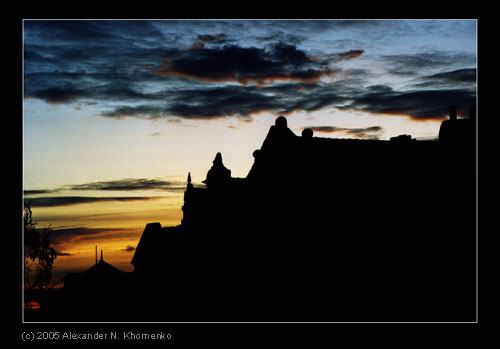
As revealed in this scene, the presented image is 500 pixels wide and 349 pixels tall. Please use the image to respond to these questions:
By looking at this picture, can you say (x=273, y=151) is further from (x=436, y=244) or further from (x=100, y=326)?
(x=100, y=326)

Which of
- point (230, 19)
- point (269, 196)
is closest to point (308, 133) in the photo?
point (269, 196)

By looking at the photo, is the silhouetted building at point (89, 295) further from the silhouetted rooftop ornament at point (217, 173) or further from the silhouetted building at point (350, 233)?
the silhouetted building at point (350, 233)

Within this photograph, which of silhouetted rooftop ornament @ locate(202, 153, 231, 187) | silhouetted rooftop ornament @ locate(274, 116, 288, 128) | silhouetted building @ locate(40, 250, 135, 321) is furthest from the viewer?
silhouetted building @ locate(40, 250, 135, 321)

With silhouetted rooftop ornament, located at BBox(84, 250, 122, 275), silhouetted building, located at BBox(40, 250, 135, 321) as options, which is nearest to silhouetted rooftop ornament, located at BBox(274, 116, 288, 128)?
silhouetted building, located at BBox(40, 250, 135, 321)

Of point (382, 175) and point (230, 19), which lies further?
point (382, 175)

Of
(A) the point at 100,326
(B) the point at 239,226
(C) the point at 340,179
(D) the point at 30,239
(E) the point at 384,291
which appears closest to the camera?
(A) the point at 100,326

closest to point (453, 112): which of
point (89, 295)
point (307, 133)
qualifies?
point (307, 133)

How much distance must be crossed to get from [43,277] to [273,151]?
22.2 m

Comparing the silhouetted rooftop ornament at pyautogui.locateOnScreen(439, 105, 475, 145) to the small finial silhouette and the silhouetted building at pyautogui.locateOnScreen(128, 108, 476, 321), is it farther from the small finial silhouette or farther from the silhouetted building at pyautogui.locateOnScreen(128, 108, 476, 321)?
the small finial silhouette

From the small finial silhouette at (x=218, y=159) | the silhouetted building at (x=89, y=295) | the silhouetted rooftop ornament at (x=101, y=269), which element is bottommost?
the silhouetted building at (x=89, y=295)

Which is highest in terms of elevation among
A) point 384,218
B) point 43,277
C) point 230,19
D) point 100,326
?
point 230,19

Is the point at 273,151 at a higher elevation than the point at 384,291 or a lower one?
higher

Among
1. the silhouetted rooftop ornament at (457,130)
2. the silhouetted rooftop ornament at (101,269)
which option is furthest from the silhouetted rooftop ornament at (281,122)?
the silhouetted rooftop ornament at (101,269)

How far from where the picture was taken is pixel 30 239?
4062 cm
